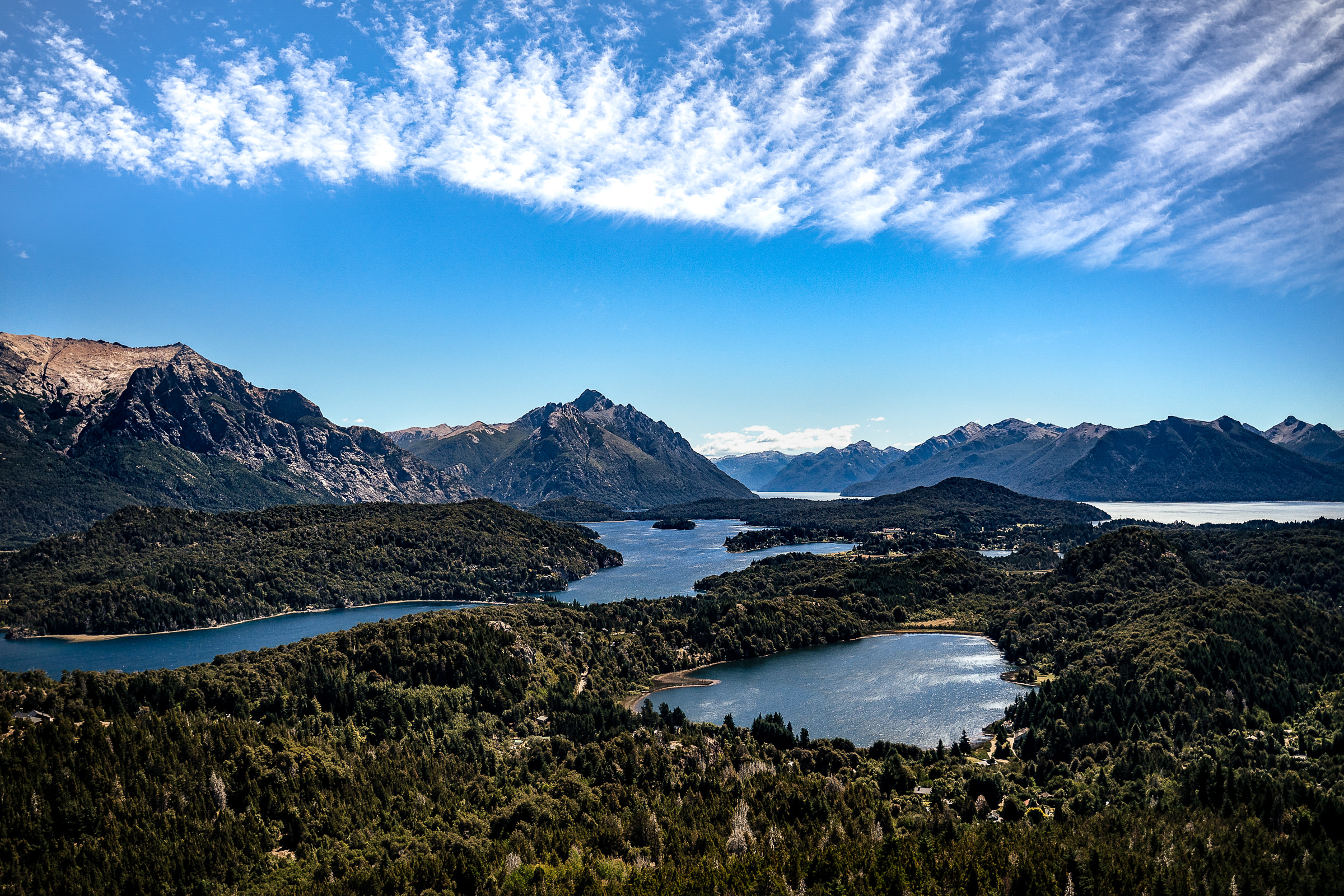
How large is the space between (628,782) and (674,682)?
6179cm

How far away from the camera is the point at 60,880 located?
213ft

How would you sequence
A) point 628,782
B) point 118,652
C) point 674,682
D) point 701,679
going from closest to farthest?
1. point 628,782
2. point 674,682
3. point 701,679
4. point 118,652

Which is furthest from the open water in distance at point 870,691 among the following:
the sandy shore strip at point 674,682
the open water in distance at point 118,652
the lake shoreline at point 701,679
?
the open water in distance at point 118,652

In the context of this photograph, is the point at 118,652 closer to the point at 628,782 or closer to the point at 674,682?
the point at 674,682

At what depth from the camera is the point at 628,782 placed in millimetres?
94562

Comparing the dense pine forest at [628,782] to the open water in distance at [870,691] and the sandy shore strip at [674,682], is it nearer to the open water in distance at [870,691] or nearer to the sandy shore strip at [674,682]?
the sandy shore strip at [674,682]

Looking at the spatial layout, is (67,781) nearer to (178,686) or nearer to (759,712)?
(178,686)

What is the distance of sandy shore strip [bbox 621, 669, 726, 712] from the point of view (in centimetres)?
14388

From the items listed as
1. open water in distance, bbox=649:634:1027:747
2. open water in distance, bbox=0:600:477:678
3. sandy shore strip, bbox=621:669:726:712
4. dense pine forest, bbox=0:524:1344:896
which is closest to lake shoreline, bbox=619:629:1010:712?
sandy shore strip, bbox=621:669:726:712

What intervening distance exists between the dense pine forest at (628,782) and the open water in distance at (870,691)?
6.53 meters

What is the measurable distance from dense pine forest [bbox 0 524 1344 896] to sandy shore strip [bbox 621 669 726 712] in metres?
6.40

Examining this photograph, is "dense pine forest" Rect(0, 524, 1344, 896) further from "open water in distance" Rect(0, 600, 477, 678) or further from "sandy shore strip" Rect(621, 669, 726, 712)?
"open water in distance" Rect(0, 600, 477, 678)

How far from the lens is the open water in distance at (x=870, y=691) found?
12206 cm

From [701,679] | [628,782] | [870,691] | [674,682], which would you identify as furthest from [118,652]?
[870,691]
